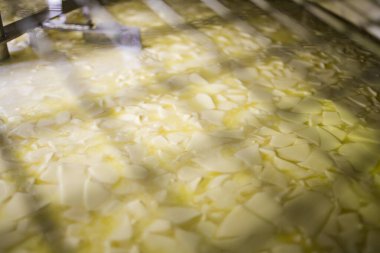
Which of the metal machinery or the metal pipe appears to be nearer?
the metal pipe

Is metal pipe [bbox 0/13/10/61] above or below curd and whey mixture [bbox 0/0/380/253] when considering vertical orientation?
above

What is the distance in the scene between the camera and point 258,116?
160 centimetres

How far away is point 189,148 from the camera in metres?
1.40

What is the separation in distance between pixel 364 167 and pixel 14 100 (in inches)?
56.6

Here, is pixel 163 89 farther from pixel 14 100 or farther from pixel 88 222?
pixel 88 222

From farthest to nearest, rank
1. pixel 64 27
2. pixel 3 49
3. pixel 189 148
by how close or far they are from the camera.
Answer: pixel 64 27, pixel 3 49, pixel 189 148

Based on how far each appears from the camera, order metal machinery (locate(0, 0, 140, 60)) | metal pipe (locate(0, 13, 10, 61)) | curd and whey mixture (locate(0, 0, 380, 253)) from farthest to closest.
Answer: metal machinery (locate(0, 0, 140, 60)), metal pipe (locate(0, 13, 10, 61)), curd and whey mixture (locate(0, 0, 380, 253))

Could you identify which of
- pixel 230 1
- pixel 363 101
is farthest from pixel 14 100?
pixel 230 1

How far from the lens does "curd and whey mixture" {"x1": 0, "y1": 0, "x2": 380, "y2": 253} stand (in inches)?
42.2

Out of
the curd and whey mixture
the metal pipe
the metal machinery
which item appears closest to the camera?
the curd and whey mixture

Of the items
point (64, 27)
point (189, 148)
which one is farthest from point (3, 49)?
point (189, 148)

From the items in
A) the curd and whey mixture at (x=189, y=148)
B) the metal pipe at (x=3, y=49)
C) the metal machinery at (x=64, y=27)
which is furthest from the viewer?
the metal machinery at (x=64, y=27)

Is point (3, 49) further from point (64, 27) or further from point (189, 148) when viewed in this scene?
point (189, 148)

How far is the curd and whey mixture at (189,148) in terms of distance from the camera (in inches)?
42.2
